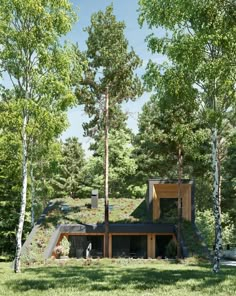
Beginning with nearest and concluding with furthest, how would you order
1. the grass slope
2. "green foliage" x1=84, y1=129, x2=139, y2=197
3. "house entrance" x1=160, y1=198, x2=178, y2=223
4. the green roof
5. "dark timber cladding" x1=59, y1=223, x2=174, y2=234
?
the grass slope → "dark timber cladding" x1=59, y1=223, x2=174, y2=234 → the green roof → "house entrance" x1=160, y1=198, x2=178, y2=223 → "green foliage" x1=84, y1=129, x2=139, y2=197

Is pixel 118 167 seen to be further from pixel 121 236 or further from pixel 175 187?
pixel 121 236

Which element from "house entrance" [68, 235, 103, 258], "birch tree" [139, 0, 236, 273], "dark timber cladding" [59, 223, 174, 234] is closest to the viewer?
"birch tree" [139, 0, 236, 273]

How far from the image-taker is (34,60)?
57.7 feet

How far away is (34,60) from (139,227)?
49.2 ft

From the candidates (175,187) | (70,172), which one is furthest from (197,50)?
(70,172)

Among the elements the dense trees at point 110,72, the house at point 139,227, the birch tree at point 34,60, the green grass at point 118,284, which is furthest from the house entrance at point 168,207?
the birch tree at point 34,60

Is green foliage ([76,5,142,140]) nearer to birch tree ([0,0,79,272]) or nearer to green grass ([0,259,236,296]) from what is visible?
birch tree ([0,0,79,272])

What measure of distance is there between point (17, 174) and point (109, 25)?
513 inches

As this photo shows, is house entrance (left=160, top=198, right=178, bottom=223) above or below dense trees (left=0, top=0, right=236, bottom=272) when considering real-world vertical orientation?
below

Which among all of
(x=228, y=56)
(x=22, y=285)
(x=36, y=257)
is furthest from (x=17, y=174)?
(x=228, y=56)

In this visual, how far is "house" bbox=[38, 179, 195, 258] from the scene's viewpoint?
91.0 feet

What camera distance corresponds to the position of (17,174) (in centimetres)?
2788

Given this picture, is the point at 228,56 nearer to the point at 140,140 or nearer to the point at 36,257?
the point at 36,257

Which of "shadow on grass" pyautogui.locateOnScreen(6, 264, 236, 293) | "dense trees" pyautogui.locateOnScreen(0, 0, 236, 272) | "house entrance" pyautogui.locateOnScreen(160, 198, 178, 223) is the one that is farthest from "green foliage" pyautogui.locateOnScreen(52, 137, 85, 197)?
"shadow on grass" pyautogui.locateOnScreen(6, 264, 236, 293)
